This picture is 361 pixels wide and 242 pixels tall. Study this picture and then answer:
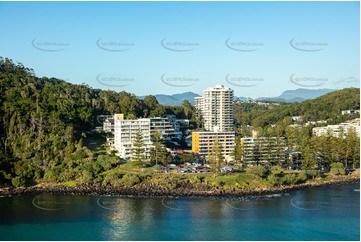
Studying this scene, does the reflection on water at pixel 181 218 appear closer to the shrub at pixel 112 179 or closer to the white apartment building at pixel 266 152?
the shrub at pixel 112 179

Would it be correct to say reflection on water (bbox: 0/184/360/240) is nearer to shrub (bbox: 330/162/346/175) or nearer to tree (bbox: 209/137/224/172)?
tree (bbox: 209/137/224/172)

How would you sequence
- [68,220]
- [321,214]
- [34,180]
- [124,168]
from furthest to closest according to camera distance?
1. [124,168]
2. [34,180]
3. [321,214]
4. [68,220]

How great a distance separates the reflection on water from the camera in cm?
952

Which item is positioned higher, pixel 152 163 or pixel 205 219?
pixel 152 163

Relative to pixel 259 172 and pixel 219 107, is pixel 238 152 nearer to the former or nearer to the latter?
pixel 259 172

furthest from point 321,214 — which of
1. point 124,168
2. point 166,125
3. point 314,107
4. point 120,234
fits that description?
point 314,107

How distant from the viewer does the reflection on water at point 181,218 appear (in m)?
9.52

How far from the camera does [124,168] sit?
613 inches

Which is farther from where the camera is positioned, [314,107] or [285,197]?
[314,107]

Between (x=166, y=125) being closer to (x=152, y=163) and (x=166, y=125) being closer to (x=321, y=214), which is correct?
(x=152, y=163)

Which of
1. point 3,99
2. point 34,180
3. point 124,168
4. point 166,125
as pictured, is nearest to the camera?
point 34,180

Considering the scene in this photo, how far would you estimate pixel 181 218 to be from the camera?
10672 millimetres

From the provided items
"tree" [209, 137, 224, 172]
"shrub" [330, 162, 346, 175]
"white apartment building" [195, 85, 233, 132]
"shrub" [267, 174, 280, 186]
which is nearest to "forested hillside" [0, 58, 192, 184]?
"white apartment building" [195, 85, 233, 132]

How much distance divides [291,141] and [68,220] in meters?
11.3
